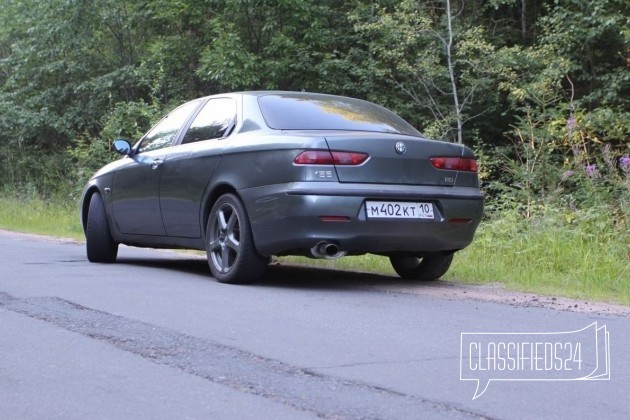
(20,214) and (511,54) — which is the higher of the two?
(511,54)

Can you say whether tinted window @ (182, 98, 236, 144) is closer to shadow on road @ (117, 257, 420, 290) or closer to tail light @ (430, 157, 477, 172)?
shadow on road @ (117, 257, 420, 290)

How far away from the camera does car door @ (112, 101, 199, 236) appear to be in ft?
28.4

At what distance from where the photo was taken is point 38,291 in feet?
23.1

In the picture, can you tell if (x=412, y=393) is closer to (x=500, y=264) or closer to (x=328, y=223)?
(x=328, y=223)

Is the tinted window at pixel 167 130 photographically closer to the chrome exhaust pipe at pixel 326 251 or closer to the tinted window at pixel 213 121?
the tinted window at pixel 213 121

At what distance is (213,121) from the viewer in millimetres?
8188

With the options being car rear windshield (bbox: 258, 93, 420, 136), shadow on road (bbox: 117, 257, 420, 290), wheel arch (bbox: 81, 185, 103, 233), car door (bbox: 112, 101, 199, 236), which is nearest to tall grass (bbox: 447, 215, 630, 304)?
shadow on road (bbox: 117, 257, 420, 290)

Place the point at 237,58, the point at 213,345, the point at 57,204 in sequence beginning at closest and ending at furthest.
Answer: the point at 213,345 → the point at 237,58 → the point at 57,204

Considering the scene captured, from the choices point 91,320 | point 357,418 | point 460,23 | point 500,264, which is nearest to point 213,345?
point 91,320

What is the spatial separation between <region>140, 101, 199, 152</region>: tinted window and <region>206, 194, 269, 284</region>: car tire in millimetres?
Answer: 1247

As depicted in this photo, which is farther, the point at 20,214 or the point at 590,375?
the point at 20,214

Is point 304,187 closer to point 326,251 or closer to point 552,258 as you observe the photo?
point 326,251

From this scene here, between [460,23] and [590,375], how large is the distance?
56.3 ft

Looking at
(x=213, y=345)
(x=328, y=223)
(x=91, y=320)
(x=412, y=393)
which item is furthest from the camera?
(x=328, y=223)
